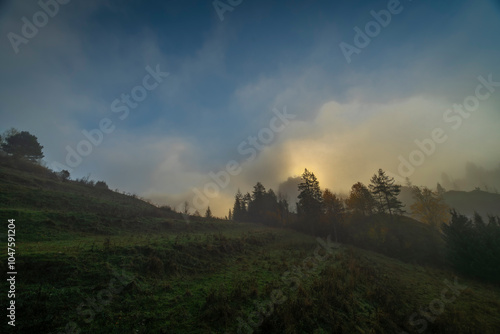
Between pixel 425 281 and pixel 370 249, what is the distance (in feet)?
66.0

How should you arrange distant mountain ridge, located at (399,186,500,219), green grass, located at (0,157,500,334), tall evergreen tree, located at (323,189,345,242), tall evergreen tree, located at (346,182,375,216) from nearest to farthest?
green grass, located at (0,157,500,334) < tall evergreen tree, located at (323,189,345,242) < tall evergreen tree, located at (346,182,375,216) < distant mountain ridge, located at (399,186,500,219)

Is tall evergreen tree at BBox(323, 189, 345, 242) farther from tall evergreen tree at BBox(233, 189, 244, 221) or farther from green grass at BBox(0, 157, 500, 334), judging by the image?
tall evergreen tree at BBox(233, 189, 244, 221)

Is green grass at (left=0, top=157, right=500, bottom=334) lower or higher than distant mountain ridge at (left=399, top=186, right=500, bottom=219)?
lower

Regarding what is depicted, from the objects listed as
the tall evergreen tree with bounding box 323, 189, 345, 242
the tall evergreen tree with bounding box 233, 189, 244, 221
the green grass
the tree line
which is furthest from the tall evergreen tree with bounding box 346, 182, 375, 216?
the tall evergreen tree with bounding box 233, 189, 244, 221

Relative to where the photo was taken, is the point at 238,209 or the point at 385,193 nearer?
the point at 385,193

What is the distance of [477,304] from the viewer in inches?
619

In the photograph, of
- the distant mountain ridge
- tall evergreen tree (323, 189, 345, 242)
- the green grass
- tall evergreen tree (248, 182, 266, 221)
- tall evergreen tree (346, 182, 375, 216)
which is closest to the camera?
the green grass

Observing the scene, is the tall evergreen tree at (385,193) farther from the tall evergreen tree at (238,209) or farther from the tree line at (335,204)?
the tall evergreen tree at (238,209)

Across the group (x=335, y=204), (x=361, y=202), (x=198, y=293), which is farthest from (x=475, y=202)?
(x=198, y=293)

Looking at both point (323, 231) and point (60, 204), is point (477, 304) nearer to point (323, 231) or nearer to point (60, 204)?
point (323, 231)

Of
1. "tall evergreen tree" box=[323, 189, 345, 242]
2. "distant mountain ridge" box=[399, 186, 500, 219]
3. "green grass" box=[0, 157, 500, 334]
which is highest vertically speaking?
"distant mountain ridge" box=[399, 186, 500, 219]

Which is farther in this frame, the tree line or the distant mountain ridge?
the distant mountain ridge

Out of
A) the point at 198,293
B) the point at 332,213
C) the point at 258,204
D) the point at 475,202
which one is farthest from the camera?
the point at 475,202

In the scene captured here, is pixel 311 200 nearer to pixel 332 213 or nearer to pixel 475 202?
pixel 332 213
